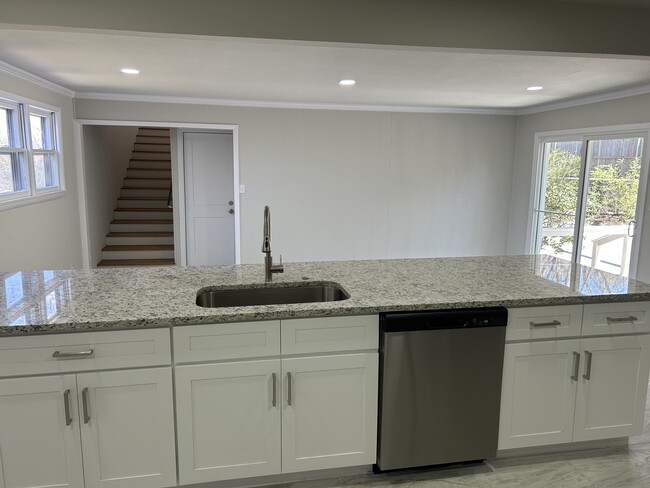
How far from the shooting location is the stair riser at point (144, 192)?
297 inches

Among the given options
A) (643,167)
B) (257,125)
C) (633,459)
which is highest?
(257,125)

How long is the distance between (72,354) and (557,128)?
565cm

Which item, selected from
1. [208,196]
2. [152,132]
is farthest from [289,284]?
[152,132]

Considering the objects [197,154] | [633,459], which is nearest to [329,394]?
[633,459]

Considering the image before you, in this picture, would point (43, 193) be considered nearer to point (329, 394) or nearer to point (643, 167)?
point (329, 394)

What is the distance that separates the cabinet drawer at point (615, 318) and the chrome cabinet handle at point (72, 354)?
2.24 metres

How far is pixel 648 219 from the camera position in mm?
4332

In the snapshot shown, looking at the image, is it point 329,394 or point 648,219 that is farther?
point 648,219

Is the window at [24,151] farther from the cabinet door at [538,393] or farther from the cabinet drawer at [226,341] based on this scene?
the cabinet door at [538,393]

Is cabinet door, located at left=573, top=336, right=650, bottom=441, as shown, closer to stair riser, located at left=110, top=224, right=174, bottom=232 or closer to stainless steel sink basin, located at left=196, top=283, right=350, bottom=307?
stainless steel sink basin, located at left=196, top=283, right=350, bottom=307

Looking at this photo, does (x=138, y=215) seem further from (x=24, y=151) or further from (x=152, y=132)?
(x=24, y=151)

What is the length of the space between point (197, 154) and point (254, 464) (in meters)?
4.98

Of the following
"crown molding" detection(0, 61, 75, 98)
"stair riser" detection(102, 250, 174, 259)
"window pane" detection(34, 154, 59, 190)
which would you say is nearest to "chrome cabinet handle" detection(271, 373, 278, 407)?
"crown molding" detection(0, 61, 75, 98)

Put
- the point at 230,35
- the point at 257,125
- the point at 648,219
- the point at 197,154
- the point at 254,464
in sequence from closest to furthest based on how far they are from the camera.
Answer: the point at 254,464 < the point at 230,35 < the point at 648,219 < the point at 257,125 < the point at 197,154
